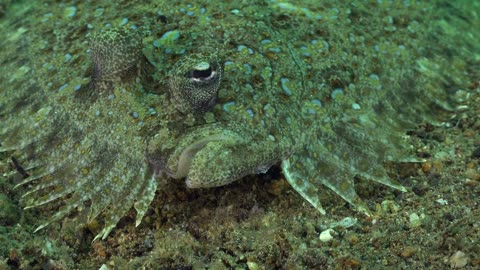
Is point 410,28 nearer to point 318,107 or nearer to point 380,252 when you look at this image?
point 318,107

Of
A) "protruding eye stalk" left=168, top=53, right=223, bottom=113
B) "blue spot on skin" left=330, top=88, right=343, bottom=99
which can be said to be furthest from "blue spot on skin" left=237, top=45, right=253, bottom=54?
"blue spot on skin" left=330, top=88, right=343, bottom=99

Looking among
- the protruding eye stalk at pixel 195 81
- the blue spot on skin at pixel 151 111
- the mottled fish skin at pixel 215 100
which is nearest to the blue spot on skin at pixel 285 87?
the mottled fish skin at pixel 215 100

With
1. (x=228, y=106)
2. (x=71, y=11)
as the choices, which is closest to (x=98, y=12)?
(x=71, y=11)

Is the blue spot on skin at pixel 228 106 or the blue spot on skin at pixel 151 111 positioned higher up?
the blue spot on skin at pixel 228 106

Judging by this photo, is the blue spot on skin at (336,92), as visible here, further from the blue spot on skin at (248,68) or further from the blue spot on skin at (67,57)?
the blue spot on skin at (67,57)

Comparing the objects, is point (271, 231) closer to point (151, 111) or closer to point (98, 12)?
point (151, 111)

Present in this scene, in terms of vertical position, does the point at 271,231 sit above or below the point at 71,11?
below
